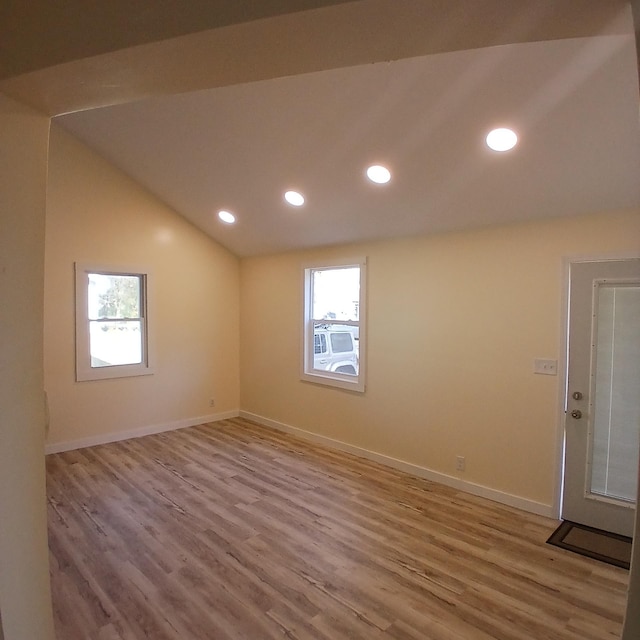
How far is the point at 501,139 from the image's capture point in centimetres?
261

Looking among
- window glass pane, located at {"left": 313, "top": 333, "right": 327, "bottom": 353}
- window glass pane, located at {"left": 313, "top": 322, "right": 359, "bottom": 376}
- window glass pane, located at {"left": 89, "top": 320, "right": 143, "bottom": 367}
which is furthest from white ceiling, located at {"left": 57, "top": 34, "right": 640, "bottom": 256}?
window glass pane, located at {"left": 89, "top": 320, "right": 143, "bottom": 367}

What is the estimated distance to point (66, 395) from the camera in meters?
4.67

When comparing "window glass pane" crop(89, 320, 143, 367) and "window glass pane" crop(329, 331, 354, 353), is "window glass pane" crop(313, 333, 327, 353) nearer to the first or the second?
"window glass pane" crop(329, 331, 354, 353)

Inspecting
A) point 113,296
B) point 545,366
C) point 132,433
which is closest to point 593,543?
point 545,366

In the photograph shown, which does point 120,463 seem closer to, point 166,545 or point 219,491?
point 219,491

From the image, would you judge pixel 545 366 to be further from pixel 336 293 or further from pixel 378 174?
pixel 336 293

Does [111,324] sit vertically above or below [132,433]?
above

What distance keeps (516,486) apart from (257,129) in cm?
344

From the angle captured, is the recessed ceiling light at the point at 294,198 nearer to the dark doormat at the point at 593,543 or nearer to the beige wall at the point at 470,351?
the beige wall at the point at 470,351

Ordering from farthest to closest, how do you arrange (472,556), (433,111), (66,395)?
(66,395) → (472,556) → (433,111)

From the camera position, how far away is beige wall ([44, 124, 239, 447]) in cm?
455

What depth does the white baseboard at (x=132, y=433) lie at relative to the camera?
4.65 meters

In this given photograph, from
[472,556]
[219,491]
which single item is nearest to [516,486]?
[472,556]

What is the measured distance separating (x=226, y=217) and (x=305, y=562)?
370 cm
